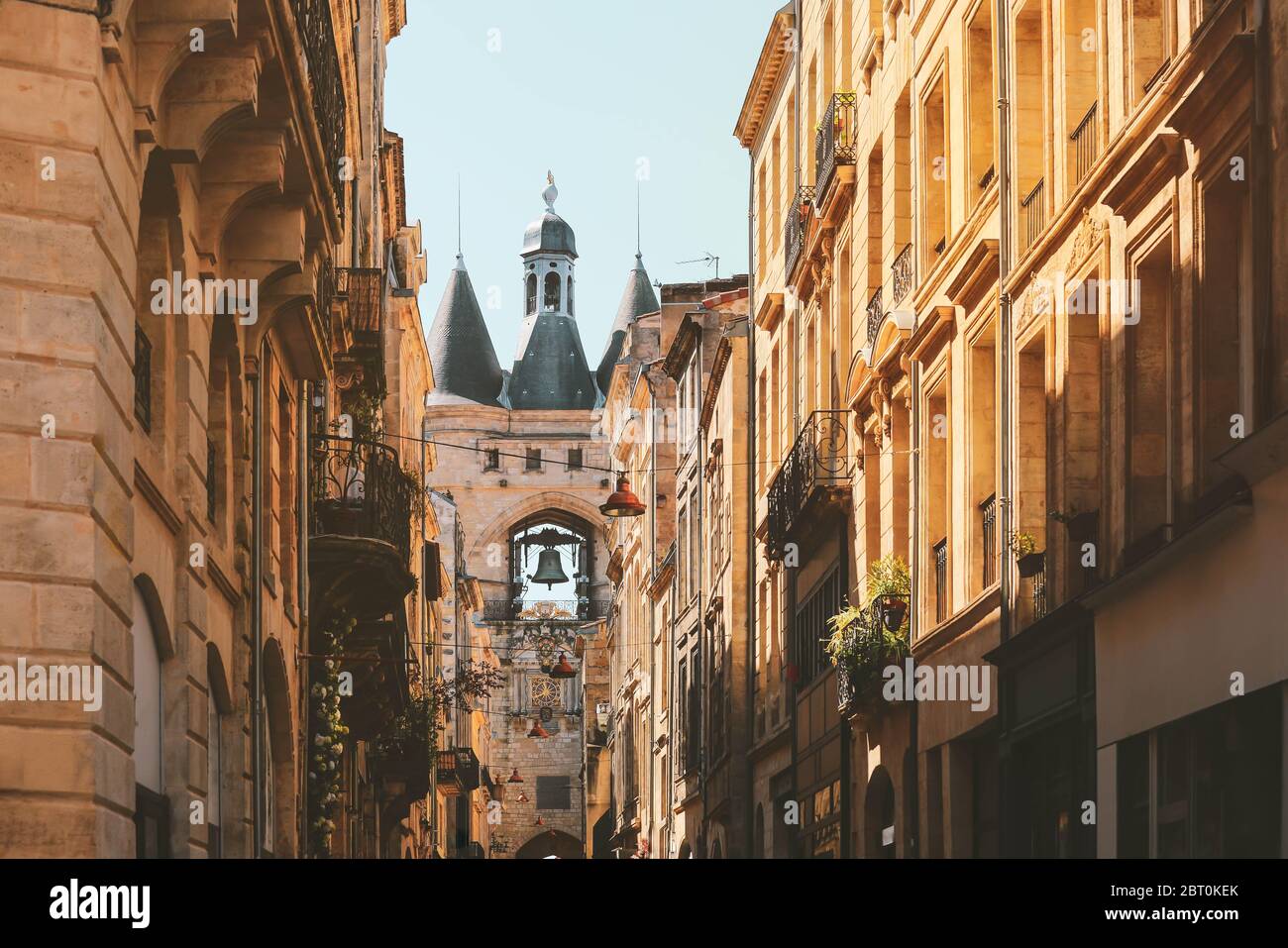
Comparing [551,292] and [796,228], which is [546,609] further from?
[796,228]

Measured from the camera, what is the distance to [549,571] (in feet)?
287

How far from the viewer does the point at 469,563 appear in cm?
11275

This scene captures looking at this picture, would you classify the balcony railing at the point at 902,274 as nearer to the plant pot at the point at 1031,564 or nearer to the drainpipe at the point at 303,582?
the plant pot at the point at 1031,564

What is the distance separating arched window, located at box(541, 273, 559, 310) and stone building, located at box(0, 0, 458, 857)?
11308 cm

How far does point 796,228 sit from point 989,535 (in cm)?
1138

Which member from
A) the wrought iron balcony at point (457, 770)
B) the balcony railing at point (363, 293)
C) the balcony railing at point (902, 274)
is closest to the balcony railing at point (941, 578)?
the balcony railing at point (902, 274)

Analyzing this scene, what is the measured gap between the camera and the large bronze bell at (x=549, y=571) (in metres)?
87.1

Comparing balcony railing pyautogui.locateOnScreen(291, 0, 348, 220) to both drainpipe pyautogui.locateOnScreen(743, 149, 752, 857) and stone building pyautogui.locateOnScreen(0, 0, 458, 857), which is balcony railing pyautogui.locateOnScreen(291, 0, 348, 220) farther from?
drainpipe pyautogui.locateOnScreen(743, 149, 752, 857)

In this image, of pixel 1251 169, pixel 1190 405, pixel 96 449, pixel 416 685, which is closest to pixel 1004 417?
pixel 1190 405

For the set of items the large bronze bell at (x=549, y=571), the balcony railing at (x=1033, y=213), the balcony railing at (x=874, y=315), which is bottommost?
the balcony railing at (x=1033, y=213)

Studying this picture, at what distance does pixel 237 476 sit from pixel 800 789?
48.9ft

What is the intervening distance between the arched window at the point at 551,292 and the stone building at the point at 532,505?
0.21ft

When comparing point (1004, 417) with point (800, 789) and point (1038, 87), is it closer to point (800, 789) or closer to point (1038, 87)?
point (1038, 87)

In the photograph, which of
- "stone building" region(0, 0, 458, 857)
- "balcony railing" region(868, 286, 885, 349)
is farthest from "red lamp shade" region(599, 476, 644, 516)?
"stone building" region(0, 0, 458, 857)
